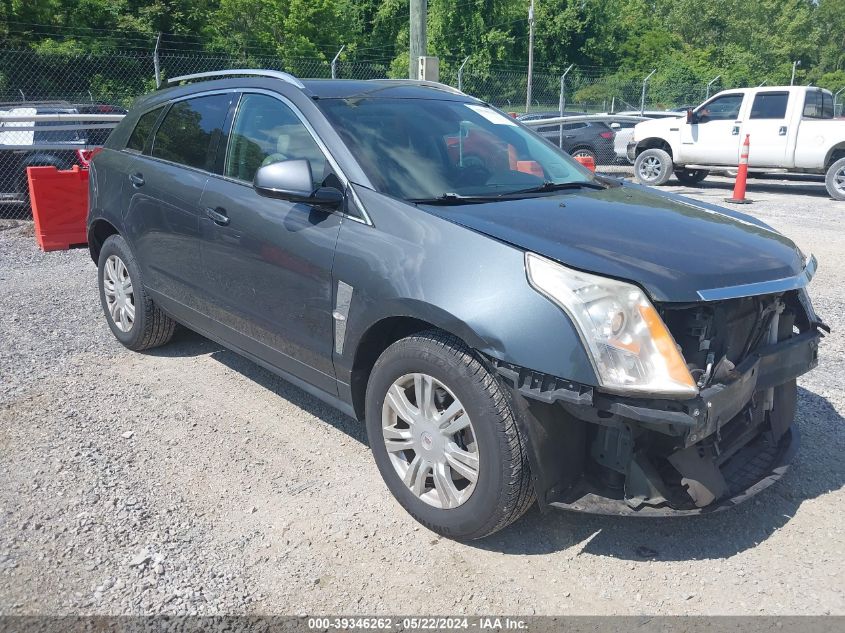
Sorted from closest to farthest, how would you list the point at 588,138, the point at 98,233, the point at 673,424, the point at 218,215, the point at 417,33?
1. the point at 673,424
2. the point at 218,215
3. the point at 98,233
4. the point at 417,33
5. the point at 588,138

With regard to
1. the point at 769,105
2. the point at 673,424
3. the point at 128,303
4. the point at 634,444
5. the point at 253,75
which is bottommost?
the point at 128,303

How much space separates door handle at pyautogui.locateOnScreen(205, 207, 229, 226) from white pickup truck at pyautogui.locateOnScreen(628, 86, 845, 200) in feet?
41.9

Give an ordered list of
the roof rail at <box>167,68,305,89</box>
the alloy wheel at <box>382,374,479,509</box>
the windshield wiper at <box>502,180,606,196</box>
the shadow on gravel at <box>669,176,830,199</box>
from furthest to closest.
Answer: the shadow on gravel at <box>669,176,830,199</box> → the roof rail at <box>167,68,305,89</box> → the windshield wiper at <box>502,180,606,196</box> → the alloy wheel at <box>382,374,479,509</box>

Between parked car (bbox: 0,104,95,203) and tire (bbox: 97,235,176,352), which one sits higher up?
parked car (bbox: 0,104,95,203)

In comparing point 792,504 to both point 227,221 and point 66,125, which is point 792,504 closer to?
point 227,221

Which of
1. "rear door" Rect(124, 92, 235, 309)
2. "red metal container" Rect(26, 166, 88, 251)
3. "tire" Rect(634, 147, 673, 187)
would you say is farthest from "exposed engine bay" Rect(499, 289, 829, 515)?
"tire" Rect(634, 147, 673, 187)

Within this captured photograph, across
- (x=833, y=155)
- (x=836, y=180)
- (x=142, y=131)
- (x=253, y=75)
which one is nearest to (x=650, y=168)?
(x=833, y=155)

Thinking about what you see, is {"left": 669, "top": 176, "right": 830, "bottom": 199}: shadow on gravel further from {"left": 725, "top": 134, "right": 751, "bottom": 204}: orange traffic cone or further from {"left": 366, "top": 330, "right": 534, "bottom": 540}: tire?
{"left": 366, "top": 330, "right": 534, "bottom": 540}: tire

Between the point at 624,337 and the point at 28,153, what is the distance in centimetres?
986

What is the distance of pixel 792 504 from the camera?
127 inches

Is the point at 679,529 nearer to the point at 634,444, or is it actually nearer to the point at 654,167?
the point at 634,444

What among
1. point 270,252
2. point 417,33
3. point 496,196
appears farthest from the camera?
point 417,33

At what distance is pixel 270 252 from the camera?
11.4 feet

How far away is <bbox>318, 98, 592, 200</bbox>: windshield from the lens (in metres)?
3.31
